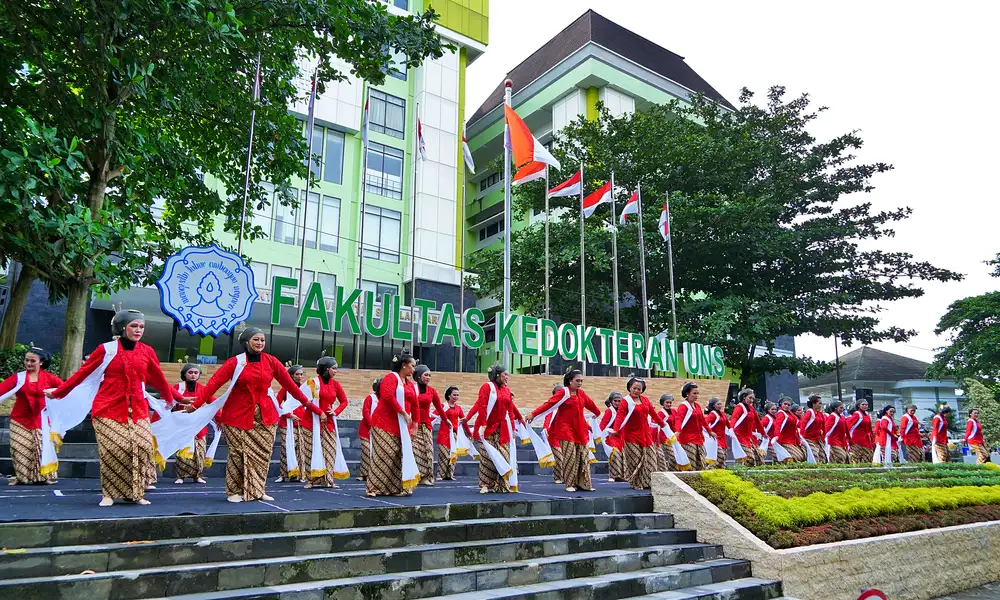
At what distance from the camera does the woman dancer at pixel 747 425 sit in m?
13.4

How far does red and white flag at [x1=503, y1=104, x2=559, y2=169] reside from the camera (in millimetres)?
18812

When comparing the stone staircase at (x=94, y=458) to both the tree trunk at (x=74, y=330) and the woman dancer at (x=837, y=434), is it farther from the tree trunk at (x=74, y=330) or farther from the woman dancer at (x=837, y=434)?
the woman dancer at (x=837, y=434)

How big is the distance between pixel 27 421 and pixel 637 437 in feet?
26.4

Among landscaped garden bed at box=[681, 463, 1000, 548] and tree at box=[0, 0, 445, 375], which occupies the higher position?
tree at box=[0, 0, 445, 375]

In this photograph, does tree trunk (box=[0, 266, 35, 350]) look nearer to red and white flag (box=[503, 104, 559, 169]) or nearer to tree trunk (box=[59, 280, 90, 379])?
tree trunk (box=[59, 280, 90, 379])

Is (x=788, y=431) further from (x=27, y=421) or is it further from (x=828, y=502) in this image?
(x=27, y=421)

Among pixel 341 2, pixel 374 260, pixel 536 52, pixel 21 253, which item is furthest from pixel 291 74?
pixel 536 52

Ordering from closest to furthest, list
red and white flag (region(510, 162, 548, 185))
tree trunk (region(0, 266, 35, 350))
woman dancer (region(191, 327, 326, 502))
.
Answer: woman dancer (region(191, 327, 326, 502)) < tree trunk (region(0, 266, 35, 350)) < red and white flag (region(510, 162, 548, 185))

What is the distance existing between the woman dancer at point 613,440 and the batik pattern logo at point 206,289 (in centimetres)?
707

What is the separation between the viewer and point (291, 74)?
50.4 ft

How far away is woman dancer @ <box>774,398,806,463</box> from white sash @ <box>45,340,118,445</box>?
41.7ft

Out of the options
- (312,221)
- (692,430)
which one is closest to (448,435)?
(692,430)

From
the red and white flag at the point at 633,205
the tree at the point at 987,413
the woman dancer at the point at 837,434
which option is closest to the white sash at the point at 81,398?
the woman dancer at the point at 837,434

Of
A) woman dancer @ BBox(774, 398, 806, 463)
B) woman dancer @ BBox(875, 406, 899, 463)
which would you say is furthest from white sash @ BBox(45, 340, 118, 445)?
woman dancer @ BBox(875, 406, 899, 463)
